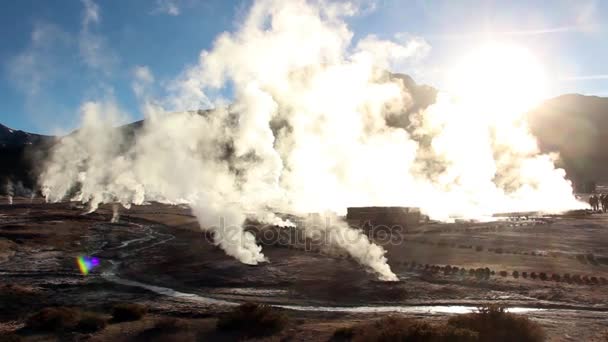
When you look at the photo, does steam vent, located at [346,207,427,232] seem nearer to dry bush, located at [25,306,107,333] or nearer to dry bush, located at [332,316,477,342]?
dry bush, located at [332,316,477,342]

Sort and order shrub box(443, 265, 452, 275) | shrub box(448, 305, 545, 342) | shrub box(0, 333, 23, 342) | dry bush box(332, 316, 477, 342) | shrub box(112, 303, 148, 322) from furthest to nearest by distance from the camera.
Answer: shrub box(443, 265, 452, 275), shrub box(112, 303, 148, 322), shrub box(0, 333, 23, 342), shrub box(448, 305, 545, 342), dry bush box(332, 316, 477, 342)

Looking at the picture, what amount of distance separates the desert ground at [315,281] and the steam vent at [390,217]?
43.5 ft

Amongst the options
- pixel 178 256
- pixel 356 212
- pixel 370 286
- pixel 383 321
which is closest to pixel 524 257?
pixel 370 286

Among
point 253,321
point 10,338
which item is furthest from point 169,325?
point 10,338

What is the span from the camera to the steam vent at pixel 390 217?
67.1 metres

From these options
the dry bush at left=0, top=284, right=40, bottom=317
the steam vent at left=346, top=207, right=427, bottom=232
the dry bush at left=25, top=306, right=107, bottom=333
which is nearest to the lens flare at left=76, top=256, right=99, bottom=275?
the dry bush at left=0, top=284, right=40, bottom=317

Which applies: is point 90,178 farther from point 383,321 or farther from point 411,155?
point 383,321

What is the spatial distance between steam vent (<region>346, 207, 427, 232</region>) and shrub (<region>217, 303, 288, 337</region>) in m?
46.9

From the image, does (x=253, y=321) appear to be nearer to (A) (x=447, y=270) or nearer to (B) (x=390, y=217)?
(A) (x=447, y=270)

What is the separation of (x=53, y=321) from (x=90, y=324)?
62.1 inches

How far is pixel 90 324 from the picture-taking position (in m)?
19.5

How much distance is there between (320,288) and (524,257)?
17980mm

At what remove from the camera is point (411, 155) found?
109 meters

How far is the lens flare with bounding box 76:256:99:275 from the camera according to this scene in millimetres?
36044
